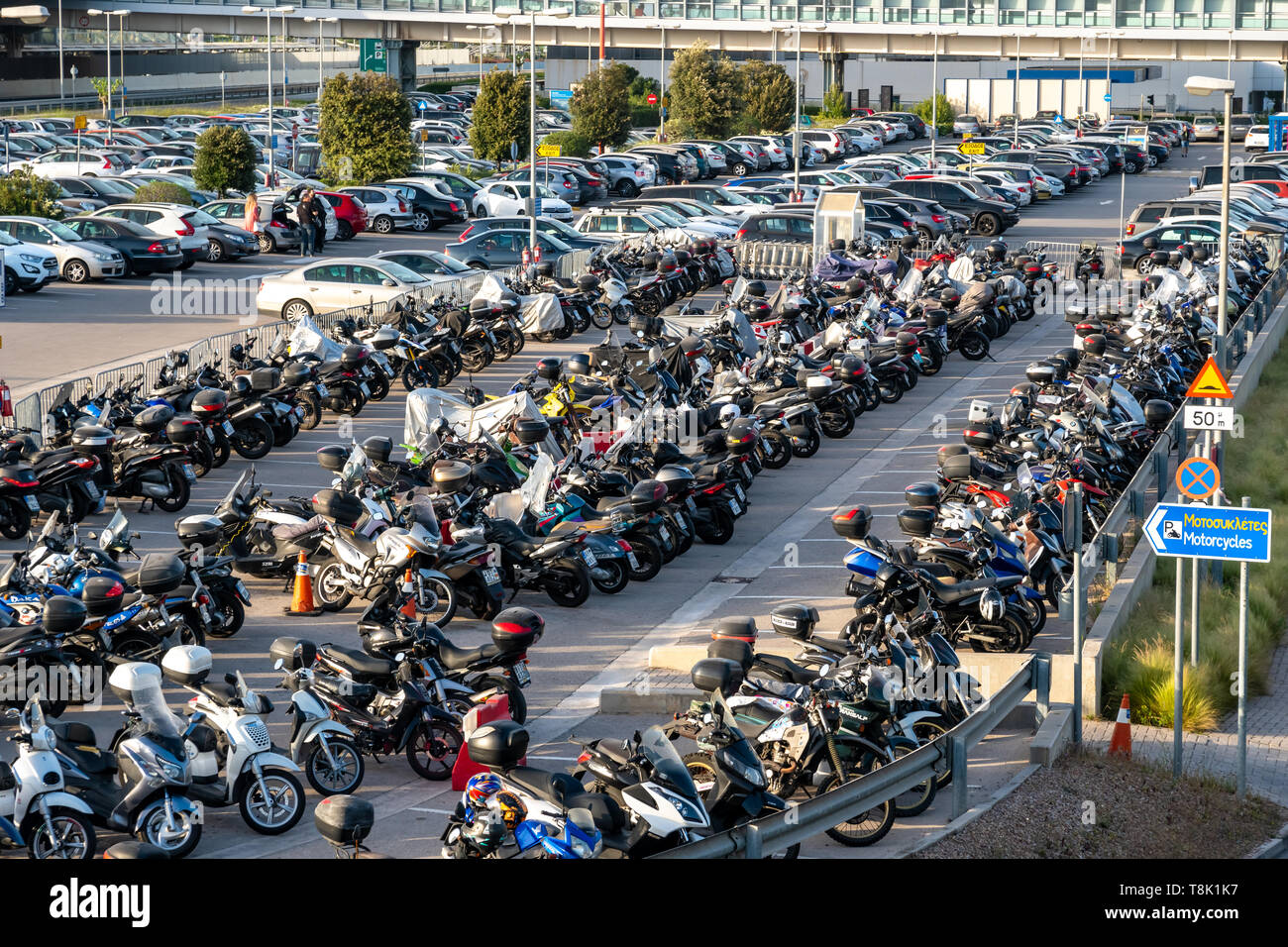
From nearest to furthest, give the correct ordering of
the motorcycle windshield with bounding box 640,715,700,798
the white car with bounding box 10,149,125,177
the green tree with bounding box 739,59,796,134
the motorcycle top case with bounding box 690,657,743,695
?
the motorcycle windshield with bounding box 640,715,700,798 < the motorcycle top case with bounding box 690,657,743,695 < the white car with bounding box 10,149,125,177 < the green tree with bounding box 739,59,796,134

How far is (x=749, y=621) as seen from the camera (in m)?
12.7

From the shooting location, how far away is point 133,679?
10930 mm

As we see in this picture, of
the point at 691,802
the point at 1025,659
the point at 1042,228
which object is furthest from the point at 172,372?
the point at 1042,228

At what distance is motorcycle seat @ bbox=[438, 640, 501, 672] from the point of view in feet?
41.0

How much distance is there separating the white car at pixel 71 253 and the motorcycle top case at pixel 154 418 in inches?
681

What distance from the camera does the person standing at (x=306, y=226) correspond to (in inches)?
1479

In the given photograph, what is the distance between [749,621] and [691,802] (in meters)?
2.84

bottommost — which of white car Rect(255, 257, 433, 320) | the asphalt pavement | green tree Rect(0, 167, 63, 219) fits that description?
the asphalt pavement

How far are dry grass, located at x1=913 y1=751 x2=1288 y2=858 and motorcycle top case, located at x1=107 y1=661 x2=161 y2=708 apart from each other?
15.9 feet

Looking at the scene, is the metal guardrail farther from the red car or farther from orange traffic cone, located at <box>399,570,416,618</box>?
the red car

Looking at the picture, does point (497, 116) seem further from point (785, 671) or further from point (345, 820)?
point (345, 820)

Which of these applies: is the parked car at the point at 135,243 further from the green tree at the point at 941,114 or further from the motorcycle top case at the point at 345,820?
the green tree at the point at 941,114

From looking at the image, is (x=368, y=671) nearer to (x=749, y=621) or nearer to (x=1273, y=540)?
(x=749, y=621)

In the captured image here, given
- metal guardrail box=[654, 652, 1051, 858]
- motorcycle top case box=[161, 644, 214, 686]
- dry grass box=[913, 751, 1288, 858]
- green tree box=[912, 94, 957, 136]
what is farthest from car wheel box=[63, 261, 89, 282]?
green tree box=[912, 94, 957, 136]
